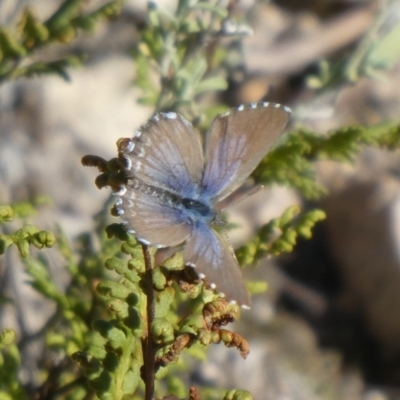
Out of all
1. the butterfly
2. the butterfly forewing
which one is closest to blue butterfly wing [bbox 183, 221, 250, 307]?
the butterfly

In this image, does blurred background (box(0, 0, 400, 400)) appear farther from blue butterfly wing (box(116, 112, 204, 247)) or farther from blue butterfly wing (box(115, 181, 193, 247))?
blue butterfly wing (box(115, 181, 193, 247))

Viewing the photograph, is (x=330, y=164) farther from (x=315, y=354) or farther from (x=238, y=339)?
(x=238, y=339)

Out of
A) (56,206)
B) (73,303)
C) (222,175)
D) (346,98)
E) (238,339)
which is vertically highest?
(346,98)

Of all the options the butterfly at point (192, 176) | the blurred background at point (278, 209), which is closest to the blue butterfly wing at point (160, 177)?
the butterfly at point (192, 176)

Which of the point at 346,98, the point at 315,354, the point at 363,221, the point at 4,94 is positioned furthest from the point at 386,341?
the point at 4,94

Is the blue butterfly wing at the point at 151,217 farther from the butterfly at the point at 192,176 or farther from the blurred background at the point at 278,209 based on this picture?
the blurred background at the point at 278,209

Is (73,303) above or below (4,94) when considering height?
below

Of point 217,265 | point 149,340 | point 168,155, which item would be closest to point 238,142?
point 168,155
